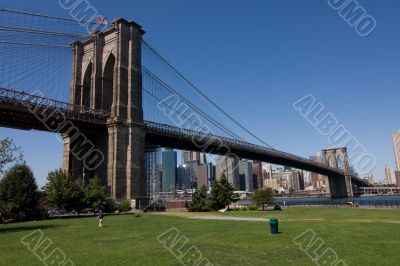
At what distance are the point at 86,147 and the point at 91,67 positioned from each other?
15.7 metres

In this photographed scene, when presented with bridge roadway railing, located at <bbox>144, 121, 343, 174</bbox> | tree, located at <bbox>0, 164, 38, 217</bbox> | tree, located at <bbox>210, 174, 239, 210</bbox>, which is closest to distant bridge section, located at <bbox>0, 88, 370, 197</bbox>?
bridge roadway railing, located at <bbox>144, 121, 343, 174</bbox>

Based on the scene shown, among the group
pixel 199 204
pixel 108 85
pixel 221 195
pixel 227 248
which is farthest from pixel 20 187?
pixel 227 248

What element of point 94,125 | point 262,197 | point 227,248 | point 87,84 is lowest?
point 227,248

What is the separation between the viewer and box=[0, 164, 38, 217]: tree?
1513 inches

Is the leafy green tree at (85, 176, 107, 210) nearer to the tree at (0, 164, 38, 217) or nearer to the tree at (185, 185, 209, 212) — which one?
the tree at (0, 164, 38, 217)

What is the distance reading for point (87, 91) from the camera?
66688 mm

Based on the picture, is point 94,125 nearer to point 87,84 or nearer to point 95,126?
point 95,126

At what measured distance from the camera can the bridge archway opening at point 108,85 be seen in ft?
203

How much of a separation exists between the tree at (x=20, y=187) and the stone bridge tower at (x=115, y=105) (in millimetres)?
14203

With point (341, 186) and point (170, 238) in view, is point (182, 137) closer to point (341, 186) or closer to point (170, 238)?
point (170, 238)

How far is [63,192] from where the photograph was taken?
135 feet

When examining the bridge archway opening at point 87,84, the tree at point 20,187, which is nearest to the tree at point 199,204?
the tree at point 20,187

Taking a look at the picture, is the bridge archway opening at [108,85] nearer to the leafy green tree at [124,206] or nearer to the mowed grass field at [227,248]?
the leafy green tree at [124,206]

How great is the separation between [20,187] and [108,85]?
27.6 metres
